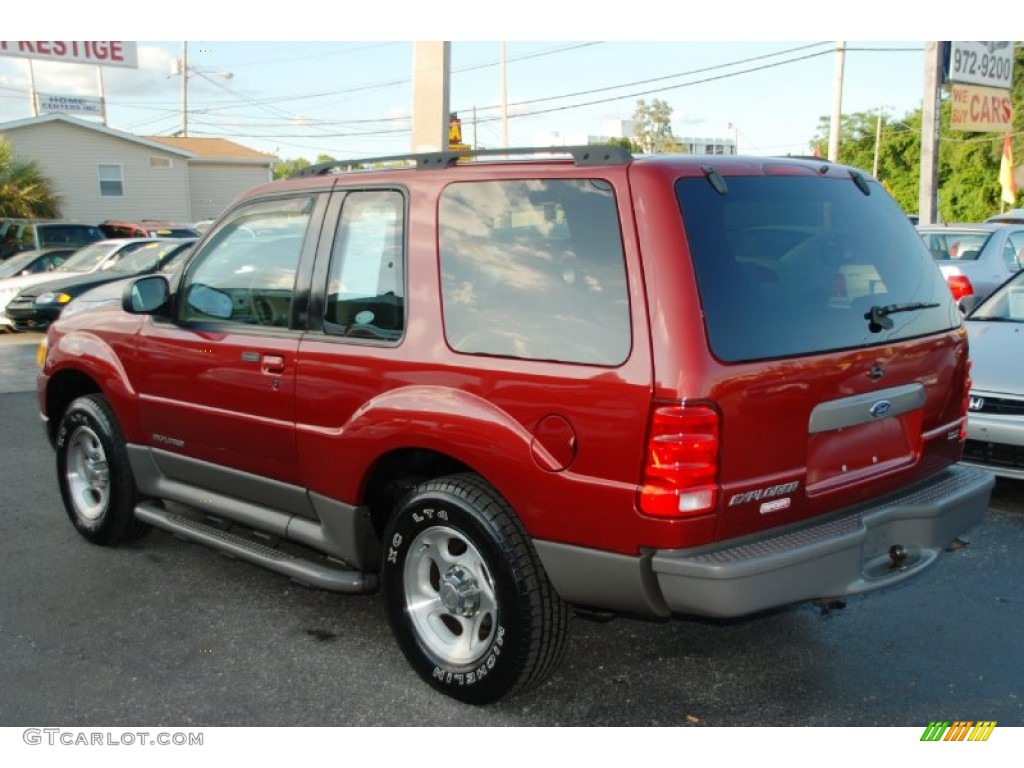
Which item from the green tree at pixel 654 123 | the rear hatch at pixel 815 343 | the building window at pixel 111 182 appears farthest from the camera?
the green tree at pixel 654 123

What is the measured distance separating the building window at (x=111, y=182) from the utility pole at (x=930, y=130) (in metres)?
25.3

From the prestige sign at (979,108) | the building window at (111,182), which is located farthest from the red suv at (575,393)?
the building window at (111,182)

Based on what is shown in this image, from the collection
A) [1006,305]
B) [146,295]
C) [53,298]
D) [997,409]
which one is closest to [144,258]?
[53,298]

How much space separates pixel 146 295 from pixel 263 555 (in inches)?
52.9

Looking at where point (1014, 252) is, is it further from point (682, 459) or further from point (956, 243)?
point (682, 459)

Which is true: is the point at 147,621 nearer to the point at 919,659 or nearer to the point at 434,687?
the point at 434,687

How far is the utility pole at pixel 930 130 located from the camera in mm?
16203

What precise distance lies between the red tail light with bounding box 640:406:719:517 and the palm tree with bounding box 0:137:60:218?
28.7 m

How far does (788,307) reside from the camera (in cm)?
312

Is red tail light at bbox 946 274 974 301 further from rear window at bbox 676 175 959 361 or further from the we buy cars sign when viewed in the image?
the we buy cars sign

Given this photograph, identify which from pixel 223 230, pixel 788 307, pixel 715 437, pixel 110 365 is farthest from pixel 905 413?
pixel 110 365

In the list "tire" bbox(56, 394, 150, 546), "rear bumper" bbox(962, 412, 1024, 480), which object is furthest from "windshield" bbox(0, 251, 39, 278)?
"rear bumper" bbox(962, 412, 1024, 480)

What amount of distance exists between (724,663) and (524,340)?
5.33ft

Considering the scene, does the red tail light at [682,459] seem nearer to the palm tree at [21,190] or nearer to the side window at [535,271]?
the side window at [535,271]
